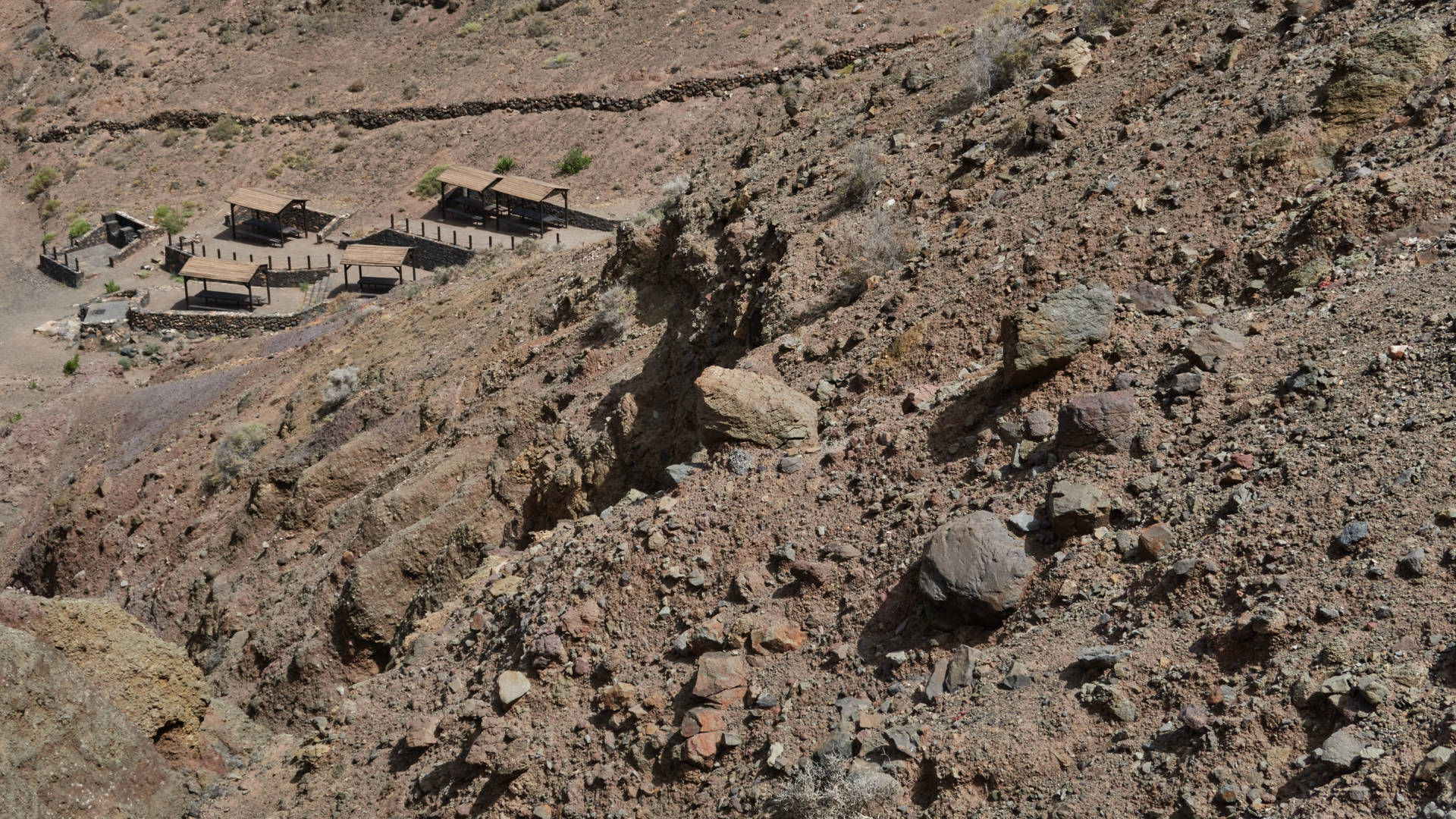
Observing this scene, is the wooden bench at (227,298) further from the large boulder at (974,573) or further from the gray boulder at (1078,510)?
the gray boulder at (1078,510)

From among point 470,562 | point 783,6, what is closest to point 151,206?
point 783,6

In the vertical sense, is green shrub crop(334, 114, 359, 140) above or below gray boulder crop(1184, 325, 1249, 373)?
below

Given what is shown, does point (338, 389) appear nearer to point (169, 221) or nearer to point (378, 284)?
point (378, 284)

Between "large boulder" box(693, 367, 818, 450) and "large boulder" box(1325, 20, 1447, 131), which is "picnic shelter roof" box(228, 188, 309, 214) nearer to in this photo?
"large boulder" box(693, 367, 818, 450)

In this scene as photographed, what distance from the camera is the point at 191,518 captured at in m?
18.2

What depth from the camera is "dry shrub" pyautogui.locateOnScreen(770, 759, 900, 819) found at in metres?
5.52

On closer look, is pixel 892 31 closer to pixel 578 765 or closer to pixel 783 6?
pixel 783 6

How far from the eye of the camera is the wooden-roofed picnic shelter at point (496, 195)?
3741 centimetres

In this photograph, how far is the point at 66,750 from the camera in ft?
29.5

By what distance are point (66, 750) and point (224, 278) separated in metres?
29.3

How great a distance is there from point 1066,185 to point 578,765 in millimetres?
6458

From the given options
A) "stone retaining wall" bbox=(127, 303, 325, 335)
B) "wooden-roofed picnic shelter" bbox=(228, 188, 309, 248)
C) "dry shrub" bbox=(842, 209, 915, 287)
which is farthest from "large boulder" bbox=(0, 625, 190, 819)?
"wooden-roofed picnic shelter" bbox=(228, 188, 309, 248)

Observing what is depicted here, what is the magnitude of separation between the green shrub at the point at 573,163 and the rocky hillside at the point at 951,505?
2641cm

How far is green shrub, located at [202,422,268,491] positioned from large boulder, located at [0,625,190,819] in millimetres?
8955
